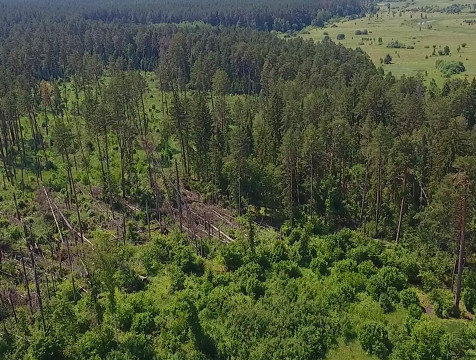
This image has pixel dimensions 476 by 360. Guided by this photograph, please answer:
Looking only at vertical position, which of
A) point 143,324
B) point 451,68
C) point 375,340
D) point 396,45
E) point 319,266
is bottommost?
point 375,340

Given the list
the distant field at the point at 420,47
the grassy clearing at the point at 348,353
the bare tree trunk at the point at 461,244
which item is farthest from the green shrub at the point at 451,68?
the grassy clearing at the point at 348,353

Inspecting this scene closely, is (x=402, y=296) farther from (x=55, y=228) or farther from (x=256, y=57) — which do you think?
(x=256, y=57)

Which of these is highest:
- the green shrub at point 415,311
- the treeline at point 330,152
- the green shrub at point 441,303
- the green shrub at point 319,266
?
the treeline at point 330,152

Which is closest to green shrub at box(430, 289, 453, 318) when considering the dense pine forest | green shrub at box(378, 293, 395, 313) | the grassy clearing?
the dense pine forest

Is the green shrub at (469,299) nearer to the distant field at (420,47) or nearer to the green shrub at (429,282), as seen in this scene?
the green shrub at (429,282)

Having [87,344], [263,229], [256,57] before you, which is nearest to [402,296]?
[263,229]

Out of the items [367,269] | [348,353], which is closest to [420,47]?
[367,269]

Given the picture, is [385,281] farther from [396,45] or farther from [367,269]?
[396,45]
